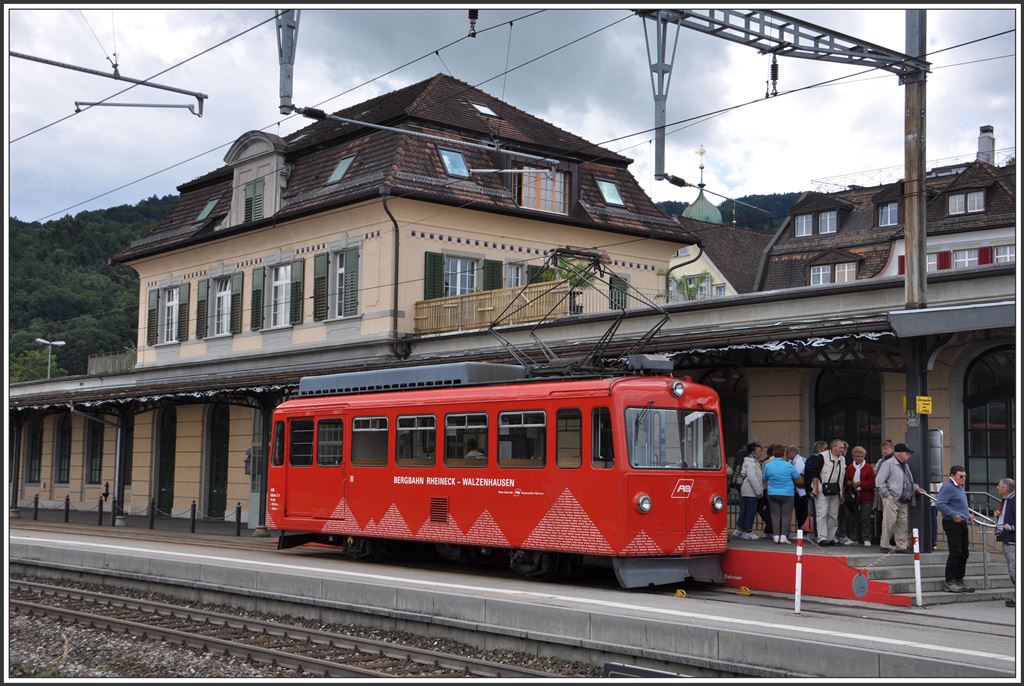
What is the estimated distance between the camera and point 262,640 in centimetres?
1369

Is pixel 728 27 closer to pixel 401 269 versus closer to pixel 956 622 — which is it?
pixel 956 622

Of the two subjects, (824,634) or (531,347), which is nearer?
(824,634)

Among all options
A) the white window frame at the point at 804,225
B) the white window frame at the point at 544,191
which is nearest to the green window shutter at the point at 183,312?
the white window frame at the point at 544,191

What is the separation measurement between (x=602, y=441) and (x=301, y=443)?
737cm

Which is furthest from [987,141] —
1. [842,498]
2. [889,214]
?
[842,498]

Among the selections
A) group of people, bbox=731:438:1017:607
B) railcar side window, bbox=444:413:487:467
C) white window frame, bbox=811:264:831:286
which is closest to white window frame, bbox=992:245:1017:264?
white window frame, bbox=811:264:831:286

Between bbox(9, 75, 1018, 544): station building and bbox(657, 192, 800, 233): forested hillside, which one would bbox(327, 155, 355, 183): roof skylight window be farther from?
bbox(657, 192, 800, 233): forested hillside

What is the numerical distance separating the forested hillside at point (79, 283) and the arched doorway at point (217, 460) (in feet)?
89.5

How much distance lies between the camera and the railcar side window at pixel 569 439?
15758 mm

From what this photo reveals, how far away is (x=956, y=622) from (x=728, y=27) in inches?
291

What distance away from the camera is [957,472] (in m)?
14.8

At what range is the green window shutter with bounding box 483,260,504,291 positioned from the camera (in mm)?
30722

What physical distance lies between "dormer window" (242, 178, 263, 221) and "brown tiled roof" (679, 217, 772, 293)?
30.3 metres

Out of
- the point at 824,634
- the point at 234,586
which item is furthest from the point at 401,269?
the point at 824,634
